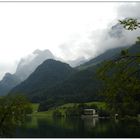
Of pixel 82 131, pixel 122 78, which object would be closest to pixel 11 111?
pixel 122 78

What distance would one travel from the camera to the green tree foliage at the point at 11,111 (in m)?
25.9

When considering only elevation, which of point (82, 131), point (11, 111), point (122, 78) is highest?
point (82, 131)

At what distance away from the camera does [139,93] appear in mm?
8938

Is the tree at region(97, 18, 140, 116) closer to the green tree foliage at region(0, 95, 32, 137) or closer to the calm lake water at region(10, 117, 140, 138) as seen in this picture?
the green tree foliage at region(0, 95, 32, 137)

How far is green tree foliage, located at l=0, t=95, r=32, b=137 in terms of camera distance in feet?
84.9

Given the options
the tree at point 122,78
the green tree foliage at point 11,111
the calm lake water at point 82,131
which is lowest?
the tree at point 122,78

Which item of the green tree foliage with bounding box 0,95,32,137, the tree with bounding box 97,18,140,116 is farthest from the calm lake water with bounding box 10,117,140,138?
the tree with bounding box 97,18,140,116

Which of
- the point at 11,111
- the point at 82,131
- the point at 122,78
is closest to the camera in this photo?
the point at 122,78

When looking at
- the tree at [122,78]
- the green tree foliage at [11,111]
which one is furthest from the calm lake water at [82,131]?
the tree at [122,78]

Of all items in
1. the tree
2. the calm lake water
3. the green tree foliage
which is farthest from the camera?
the calm lake water

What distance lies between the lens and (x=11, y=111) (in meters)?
25.9

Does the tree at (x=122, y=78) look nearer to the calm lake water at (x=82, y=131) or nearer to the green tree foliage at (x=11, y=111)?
the green tree foliage at (x=11, y=111)

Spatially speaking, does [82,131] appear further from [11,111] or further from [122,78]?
[122,78]

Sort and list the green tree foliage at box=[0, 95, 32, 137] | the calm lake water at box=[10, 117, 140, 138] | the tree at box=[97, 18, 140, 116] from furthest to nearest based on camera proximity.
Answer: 1. the calm lake water at box=[10, 117, 140, 138]
2. the green tree foliage at box=[0, 95, 32, 137]
3. the tree at box=[97, 18, 140, 116]
